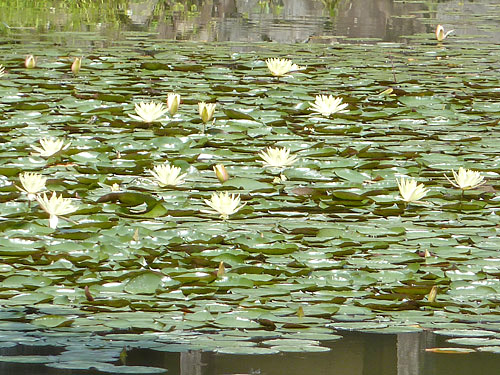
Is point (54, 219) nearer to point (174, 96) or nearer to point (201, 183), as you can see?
point (201, 183)

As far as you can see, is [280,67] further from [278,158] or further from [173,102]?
[278,158]

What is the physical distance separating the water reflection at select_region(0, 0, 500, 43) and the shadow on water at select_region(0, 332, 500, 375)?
238 inches

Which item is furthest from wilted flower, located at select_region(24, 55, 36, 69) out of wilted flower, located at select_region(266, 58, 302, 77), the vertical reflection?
the vertical reflection

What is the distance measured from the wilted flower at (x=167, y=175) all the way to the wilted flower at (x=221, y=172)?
0.13 meters

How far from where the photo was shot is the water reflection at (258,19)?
868cm

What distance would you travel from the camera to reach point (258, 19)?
10.1 metres

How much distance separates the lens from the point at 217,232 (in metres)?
3.15

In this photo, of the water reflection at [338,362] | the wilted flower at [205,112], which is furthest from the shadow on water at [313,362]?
the wilted flower at [205,112]

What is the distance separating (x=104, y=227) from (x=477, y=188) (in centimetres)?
143

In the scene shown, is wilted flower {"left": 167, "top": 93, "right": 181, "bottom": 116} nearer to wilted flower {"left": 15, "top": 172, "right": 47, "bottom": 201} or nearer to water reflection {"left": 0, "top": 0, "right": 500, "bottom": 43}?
wilted flower {"left": 15, "top": 172, "right": 47, "bottom": 201}

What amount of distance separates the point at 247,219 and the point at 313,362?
1117 mm

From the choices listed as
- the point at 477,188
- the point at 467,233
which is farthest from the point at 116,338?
the point at 477,188

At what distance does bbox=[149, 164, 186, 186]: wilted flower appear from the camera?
3.58 metres

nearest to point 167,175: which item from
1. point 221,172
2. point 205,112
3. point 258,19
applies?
point 221,172
